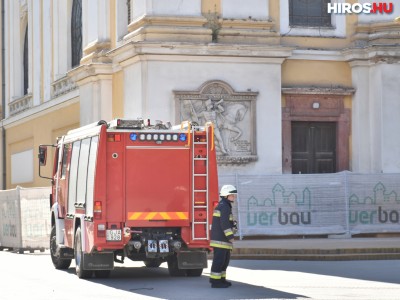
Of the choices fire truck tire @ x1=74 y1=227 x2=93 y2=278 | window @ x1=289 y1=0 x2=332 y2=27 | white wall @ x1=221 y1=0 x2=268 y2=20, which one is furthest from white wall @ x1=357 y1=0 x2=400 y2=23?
fire truck tire @ x1=74 y1=227 x2=93 y2=278

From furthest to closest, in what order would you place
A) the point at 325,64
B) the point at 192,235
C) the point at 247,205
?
the point at 325,64 → the point at 247,205 → the point at 192,235

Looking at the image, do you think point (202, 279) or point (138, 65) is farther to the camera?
point (138, 65)

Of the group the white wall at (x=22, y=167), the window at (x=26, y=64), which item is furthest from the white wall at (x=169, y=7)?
the window at (x=26, y=64)

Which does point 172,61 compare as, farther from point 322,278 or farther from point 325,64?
point 322,278

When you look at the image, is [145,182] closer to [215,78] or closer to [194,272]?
[194,272]

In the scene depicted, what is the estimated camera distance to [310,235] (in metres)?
33.1

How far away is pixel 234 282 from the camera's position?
2216 cm

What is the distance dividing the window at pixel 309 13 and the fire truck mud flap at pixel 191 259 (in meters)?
14.0

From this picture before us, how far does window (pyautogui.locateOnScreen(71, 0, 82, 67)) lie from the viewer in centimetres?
4462

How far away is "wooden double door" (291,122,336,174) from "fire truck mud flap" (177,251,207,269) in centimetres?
1277

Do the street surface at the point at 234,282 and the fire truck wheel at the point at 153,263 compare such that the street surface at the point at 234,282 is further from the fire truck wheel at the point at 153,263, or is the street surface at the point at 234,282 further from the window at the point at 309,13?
the window at the point at 309,13

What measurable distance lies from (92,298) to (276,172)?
16.0 meters

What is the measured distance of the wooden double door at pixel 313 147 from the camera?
3531 cm

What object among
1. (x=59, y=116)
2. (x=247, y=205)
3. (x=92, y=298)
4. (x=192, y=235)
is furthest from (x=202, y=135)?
(x=59, y=116)
